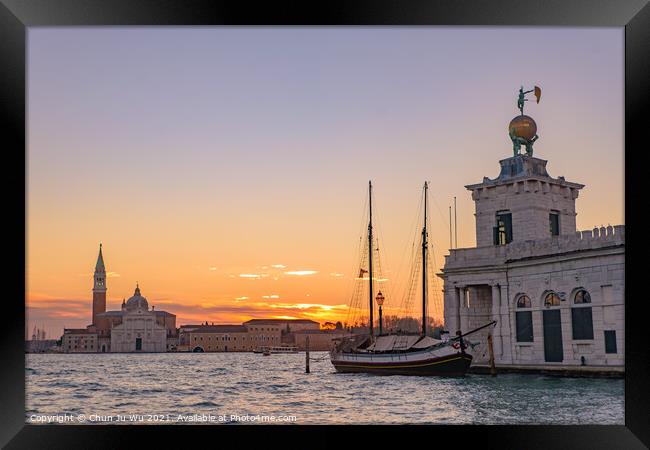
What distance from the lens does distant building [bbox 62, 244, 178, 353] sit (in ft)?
283

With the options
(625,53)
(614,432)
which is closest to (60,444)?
→ (614,432)

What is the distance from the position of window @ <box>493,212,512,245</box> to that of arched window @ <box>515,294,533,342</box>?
256cm

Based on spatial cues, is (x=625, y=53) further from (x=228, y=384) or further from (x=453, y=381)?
(x=228, y=384)

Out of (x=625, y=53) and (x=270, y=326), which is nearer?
(x=625, y=53)

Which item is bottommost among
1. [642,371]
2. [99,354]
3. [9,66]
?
[99,354]

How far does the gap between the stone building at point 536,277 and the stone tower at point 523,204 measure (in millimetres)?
35

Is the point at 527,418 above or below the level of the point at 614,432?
below

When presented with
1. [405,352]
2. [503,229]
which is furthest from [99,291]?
[503,229]

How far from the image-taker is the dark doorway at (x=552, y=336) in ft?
81.7

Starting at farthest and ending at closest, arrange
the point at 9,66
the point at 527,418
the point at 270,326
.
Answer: the point at 270,326
the point at 527,418
the point at 9,66

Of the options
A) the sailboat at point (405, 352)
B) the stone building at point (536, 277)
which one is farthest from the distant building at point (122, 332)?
the stone building at point (536, 277)

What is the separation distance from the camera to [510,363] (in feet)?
87.1

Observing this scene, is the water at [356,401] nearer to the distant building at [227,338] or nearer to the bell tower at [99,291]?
the distant building at [227,338]

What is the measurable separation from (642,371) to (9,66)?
752 centimetres
